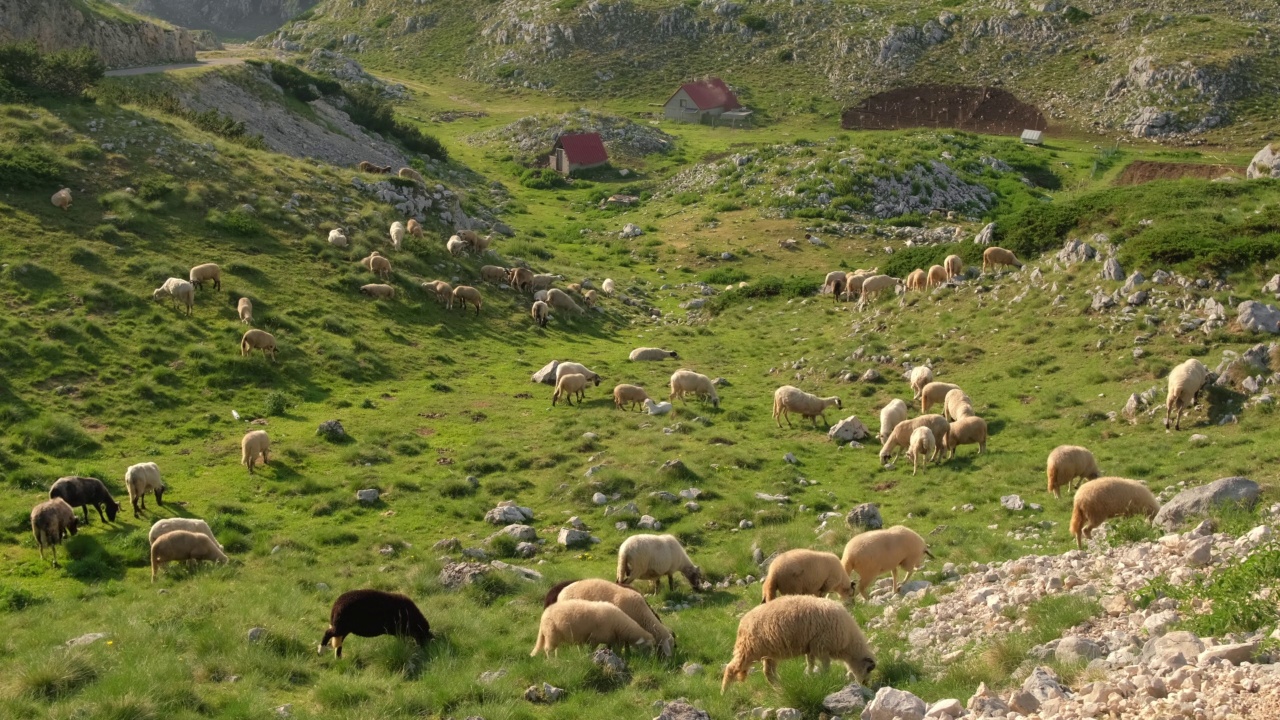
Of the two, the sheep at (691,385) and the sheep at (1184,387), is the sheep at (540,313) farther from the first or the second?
the sheep at (1184,387)

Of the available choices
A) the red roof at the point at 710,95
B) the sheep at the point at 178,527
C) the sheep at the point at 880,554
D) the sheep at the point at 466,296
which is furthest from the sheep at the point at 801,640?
the red roof at the point at 710,95

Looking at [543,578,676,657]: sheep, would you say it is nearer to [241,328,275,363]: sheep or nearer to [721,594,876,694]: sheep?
[721,594,876,694]: sheep

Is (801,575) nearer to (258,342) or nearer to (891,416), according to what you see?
(891,416)

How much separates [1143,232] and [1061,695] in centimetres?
2551

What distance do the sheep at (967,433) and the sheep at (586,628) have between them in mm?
12122

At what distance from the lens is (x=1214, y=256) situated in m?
26.4

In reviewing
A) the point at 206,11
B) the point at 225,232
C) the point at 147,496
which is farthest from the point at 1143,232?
the point at 206,11

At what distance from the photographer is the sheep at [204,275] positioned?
100 ft

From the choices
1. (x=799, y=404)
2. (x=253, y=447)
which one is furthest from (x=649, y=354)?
(x=253, y=447)

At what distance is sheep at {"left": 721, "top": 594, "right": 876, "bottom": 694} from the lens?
10.1 meters

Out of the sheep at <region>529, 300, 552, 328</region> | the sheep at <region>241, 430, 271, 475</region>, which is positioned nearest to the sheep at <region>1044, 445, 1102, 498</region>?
the sheep at <region>241, 430, 271, 475</region>

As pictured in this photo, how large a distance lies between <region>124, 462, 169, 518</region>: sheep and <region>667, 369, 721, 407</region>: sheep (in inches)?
522

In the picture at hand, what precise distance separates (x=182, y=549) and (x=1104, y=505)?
14.1m

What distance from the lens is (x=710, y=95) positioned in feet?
296
